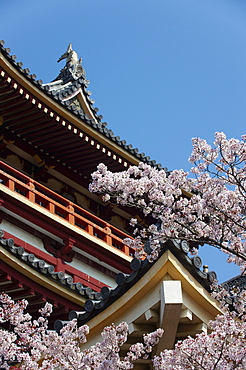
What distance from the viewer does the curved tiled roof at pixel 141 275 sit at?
7766 mm

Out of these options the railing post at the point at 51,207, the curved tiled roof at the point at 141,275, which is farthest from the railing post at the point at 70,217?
the curved tiled roof at the point at 141,275

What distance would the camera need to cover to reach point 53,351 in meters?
7.01

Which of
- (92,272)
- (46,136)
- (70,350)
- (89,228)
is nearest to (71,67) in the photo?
(46,136)

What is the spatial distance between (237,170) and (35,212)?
7.04 metres

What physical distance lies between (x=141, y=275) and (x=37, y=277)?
11.2 ft

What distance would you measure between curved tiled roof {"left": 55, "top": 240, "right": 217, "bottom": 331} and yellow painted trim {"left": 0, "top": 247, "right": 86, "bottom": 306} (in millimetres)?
2713

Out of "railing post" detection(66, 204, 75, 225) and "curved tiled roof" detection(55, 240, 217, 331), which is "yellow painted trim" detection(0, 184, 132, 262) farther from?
"curved tiled roof" detection(55, 240, 217, 331)

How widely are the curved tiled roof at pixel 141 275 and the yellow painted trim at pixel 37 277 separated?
2.71 m

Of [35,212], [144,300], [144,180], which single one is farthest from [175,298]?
[35,212]

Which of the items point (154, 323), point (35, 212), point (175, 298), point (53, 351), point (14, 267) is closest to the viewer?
point (53, 351)

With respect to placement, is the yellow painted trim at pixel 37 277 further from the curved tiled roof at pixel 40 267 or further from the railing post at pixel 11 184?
the railing post at pixel 11 184

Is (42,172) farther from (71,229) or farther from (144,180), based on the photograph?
(144,180)

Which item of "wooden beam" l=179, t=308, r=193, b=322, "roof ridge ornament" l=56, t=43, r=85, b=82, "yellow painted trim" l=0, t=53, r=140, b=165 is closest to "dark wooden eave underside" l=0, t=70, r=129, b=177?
"yellow painted trim" l=0, t=53, r=140, b=165

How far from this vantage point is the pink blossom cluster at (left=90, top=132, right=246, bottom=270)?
310 inches
